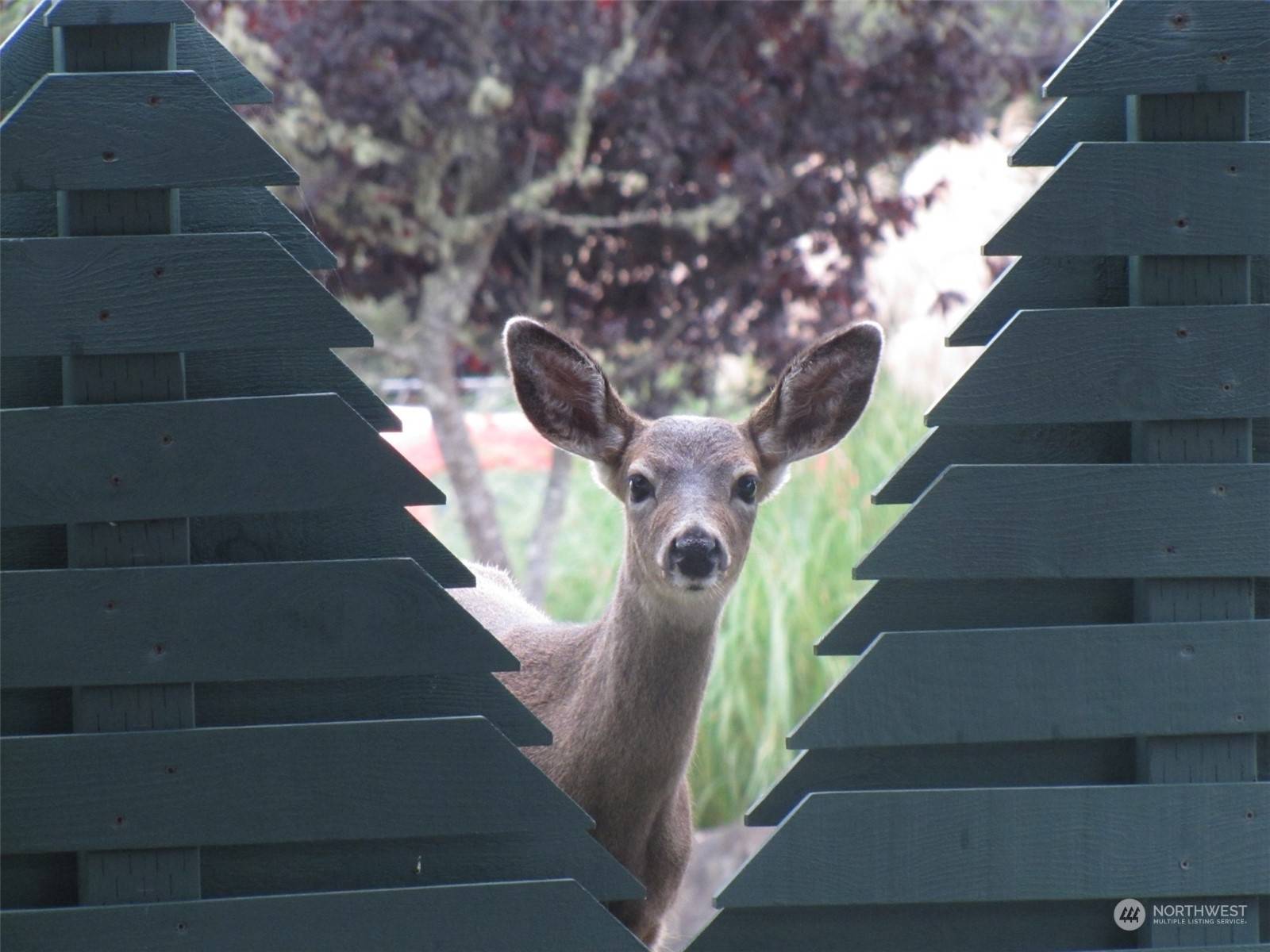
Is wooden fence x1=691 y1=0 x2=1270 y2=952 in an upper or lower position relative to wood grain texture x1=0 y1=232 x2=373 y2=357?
lower

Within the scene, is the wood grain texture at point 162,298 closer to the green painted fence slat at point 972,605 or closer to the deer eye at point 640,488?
the green painted fence slat at point 972,605

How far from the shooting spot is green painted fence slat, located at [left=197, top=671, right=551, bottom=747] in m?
2.59

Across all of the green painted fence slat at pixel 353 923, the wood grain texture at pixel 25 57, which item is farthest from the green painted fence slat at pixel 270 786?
the wood grain texture at pixel 25 57

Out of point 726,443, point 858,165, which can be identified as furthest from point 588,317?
point 726,443

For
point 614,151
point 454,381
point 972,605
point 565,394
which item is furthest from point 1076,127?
point 454,381

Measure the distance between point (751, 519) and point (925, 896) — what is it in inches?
50.5

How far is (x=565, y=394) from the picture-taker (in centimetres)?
368

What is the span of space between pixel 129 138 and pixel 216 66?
0.32 meters

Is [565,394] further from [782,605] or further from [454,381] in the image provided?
[454,381]

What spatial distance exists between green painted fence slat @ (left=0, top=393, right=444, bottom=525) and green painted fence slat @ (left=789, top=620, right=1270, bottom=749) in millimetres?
866

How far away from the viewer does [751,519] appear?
12.2ft

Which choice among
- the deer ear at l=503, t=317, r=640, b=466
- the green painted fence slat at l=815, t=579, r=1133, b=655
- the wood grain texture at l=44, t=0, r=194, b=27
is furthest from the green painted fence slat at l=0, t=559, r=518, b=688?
the deer ear at l=503, t=317, r=640, b=466

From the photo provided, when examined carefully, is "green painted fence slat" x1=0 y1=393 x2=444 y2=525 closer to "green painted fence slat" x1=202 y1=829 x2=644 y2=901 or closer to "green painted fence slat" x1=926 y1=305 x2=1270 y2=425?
"green painted fence slat" x1=202 y1=829 x2=644 y2=901

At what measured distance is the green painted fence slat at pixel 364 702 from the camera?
2590mm
